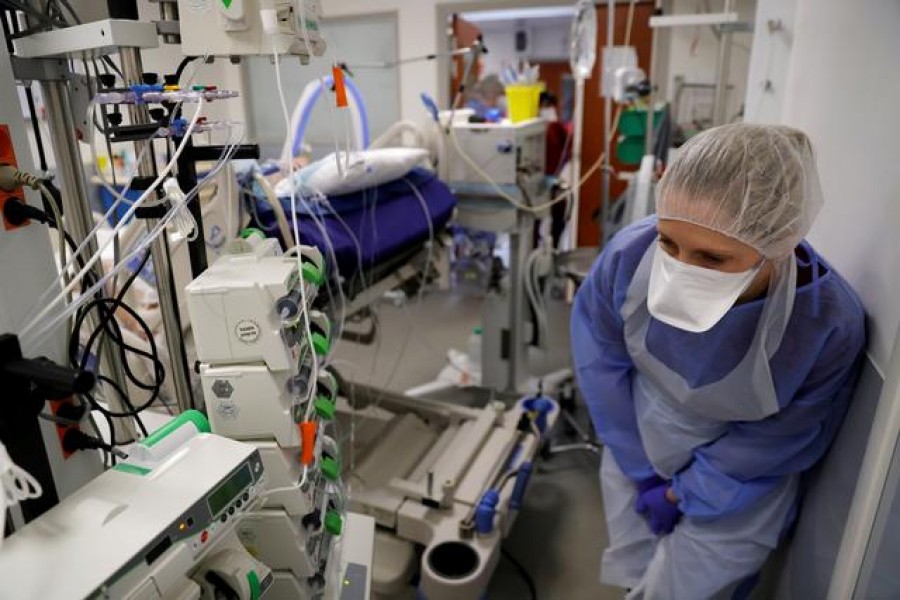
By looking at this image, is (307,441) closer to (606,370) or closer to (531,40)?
(606,370)

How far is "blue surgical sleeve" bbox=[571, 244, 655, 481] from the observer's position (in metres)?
1.43

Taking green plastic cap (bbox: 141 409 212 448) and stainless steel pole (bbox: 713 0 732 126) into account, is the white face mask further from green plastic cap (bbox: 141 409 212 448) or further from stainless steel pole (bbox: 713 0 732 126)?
stainless steel pole (bbox: 713 0 732 126)

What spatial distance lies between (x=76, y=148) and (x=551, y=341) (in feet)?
10.7

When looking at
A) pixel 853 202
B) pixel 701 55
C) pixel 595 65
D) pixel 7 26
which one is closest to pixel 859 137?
pixel 853 202

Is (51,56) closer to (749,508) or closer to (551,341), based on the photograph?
(749,508)

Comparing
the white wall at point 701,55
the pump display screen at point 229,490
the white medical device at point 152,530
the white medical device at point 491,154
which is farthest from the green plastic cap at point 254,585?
the white wall at point 701,55

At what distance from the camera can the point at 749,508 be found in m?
1.33

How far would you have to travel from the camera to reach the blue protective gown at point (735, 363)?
115 cm

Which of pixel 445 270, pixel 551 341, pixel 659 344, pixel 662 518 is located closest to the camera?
pixel 659 344

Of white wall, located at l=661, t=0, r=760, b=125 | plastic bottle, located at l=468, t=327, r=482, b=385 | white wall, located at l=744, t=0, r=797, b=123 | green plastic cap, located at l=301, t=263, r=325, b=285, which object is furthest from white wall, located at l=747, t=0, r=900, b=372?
white wall, located at l=661, t=0, r=760, b=125

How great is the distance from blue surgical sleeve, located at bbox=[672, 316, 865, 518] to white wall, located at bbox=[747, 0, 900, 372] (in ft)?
0.25

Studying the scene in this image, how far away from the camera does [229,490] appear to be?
0.84m

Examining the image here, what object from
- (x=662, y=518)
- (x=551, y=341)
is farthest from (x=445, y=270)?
(x=662, y=518)

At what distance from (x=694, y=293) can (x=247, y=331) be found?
0.80 meters
